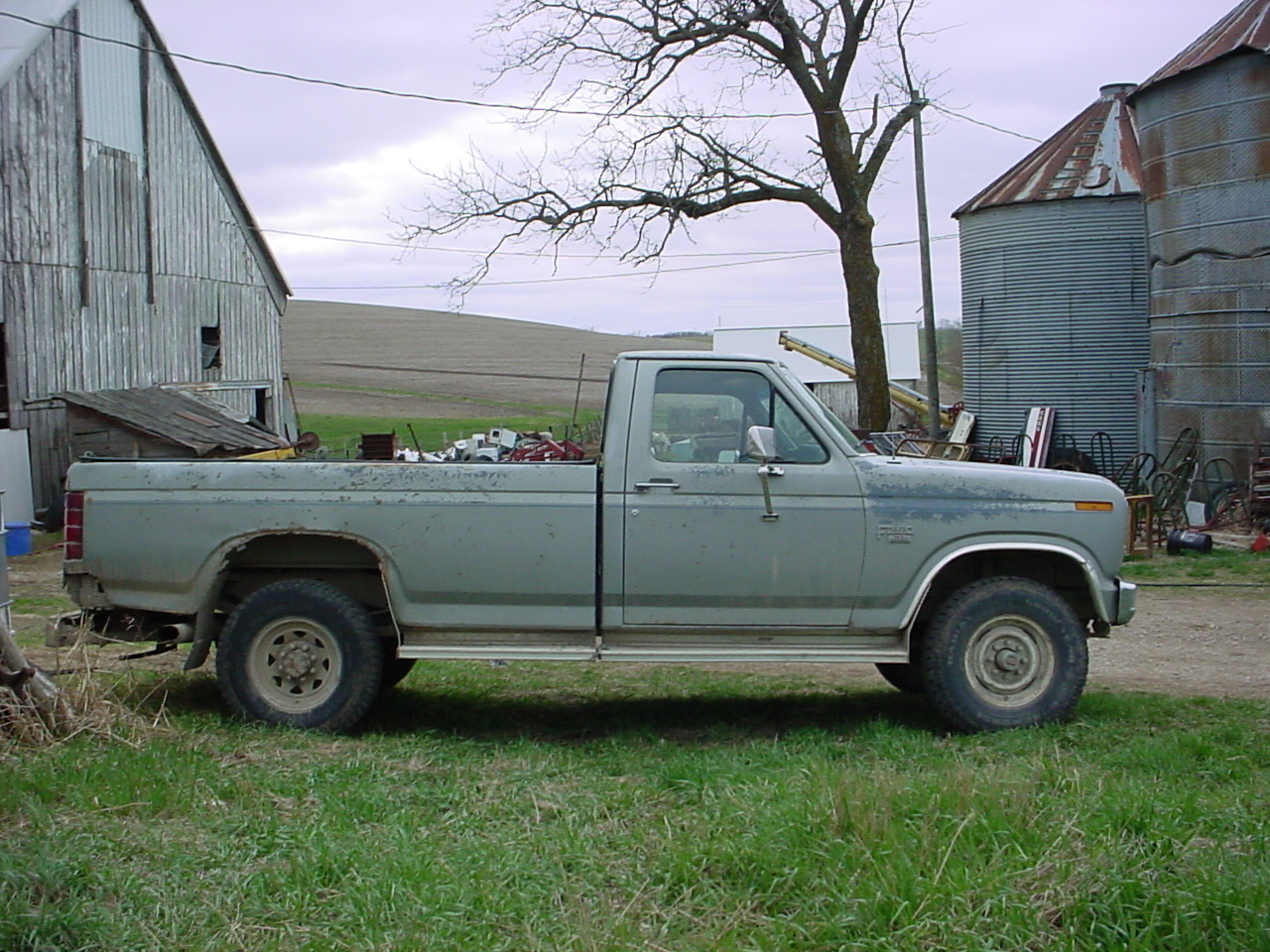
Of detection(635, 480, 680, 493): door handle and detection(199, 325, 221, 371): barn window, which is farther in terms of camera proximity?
detection(199, 325, 221, 371): barn window

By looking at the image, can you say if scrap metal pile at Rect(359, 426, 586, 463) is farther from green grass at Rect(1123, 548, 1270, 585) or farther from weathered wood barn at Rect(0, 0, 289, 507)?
green grass at Rect(1123, 548, 1270, 585)

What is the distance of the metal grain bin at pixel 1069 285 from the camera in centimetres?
2158

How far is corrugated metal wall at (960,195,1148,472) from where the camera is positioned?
70.7 ft

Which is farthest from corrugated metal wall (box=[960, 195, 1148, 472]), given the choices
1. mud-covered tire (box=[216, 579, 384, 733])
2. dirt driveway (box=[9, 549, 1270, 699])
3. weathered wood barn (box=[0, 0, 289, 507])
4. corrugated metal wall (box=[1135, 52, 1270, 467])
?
mud-covered tire (box=[216, 579, 384, 733])

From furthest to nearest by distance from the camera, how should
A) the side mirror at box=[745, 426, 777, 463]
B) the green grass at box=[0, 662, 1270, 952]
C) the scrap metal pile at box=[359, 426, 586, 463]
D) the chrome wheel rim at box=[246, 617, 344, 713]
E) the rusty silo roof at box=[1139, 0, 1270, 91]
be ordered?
the scrap metal pile at box=[359, 426, 586, 463] < the rusty silo roof at box=[1139, 0, 1270, 91] < the chrome wheel rim at box=[246, 617, 344, 713] < the side mirror at box=[745, 426, 777, 463] < the green grass at box=[0, 662, 1270, 952]

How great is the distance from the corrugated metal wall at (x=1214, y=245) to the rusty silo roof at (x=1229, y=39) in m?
0.13

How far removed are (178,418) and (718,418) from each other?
1602 cm

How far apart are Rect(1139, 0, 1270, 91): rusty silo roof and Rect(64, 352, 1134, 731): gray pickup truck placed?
1203 cm

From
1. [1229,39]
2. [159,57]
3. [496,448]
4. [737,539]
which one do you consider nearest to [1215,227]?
[1229,39]

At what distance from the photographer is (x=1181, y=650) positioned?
31.9 feet

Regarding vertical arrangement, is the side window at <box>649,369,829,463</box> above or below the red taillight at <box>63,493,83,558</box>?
above

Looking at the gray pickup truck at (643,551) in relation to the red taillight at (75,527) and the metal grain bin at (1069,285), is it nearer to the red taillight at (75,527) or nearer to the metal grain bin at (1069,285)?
the red taillight at (75,527)

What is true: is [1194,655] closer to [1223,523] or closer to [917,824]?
[917,824]

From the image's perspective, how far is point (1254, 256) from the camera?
1644 centimetres
